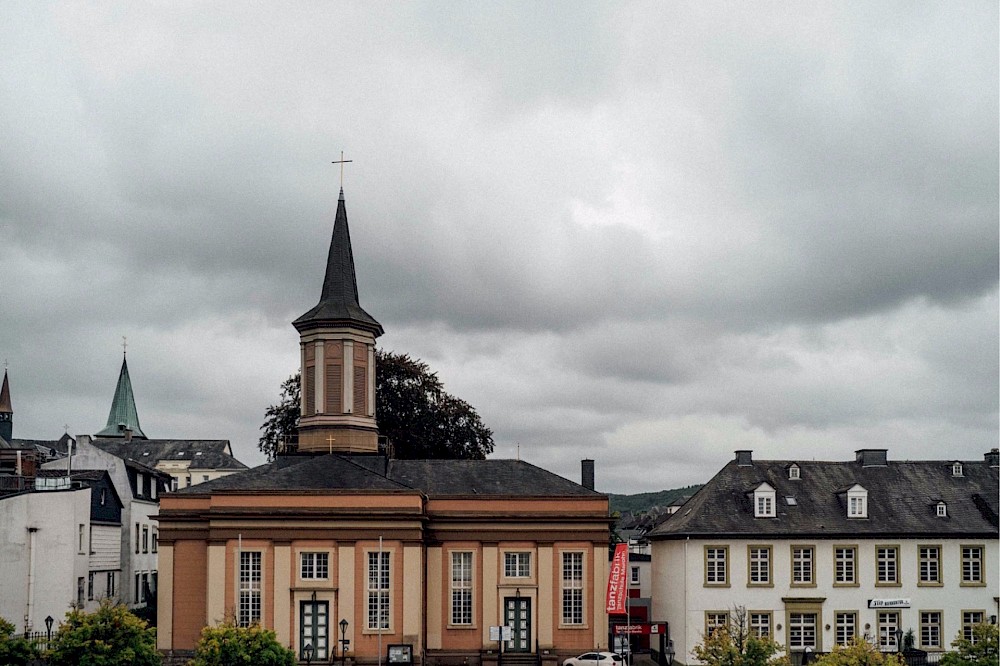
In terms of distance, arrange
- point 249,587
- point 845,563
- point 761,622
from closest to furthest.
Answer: point 249,587 < point 761,622 < point 845,563

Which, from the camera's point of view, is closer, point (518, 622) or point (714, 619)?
point (518, 622)

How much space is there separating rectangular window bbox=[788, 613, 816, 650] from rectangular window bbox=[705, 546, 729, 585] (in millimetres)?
3311

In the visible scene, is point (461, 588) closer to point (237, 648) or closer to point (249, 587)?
point (249, 587)

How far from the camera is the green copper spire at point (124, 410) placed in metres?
129

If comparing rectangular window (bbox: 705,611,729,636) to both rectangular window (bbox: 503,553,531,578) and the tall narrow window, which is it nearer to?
the tall narrow window

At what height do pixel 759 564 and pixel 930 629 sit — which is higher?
pixel 759 564

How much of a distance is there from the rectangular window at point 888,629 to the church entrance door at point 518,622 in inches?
613

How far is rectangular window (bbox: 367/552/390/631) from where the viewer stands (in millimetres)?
43569

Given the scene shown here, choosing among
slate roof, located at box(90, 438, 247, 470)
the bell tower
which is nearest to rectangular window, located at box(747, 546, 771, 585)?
the bell tower

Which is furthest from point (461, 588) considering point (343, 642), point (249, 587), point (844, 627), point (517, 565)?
point (844, 627)

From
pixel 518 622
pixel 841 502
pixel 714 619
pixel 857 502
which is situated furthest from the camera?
pixel 841 502

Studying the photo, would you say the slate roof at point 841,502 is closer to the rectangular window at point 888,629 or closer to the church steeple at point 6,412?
the rectangular window at point 888,629

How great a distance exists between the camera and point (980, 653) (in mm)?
36594

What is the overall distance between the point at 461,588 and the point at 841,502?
58.4 feet
